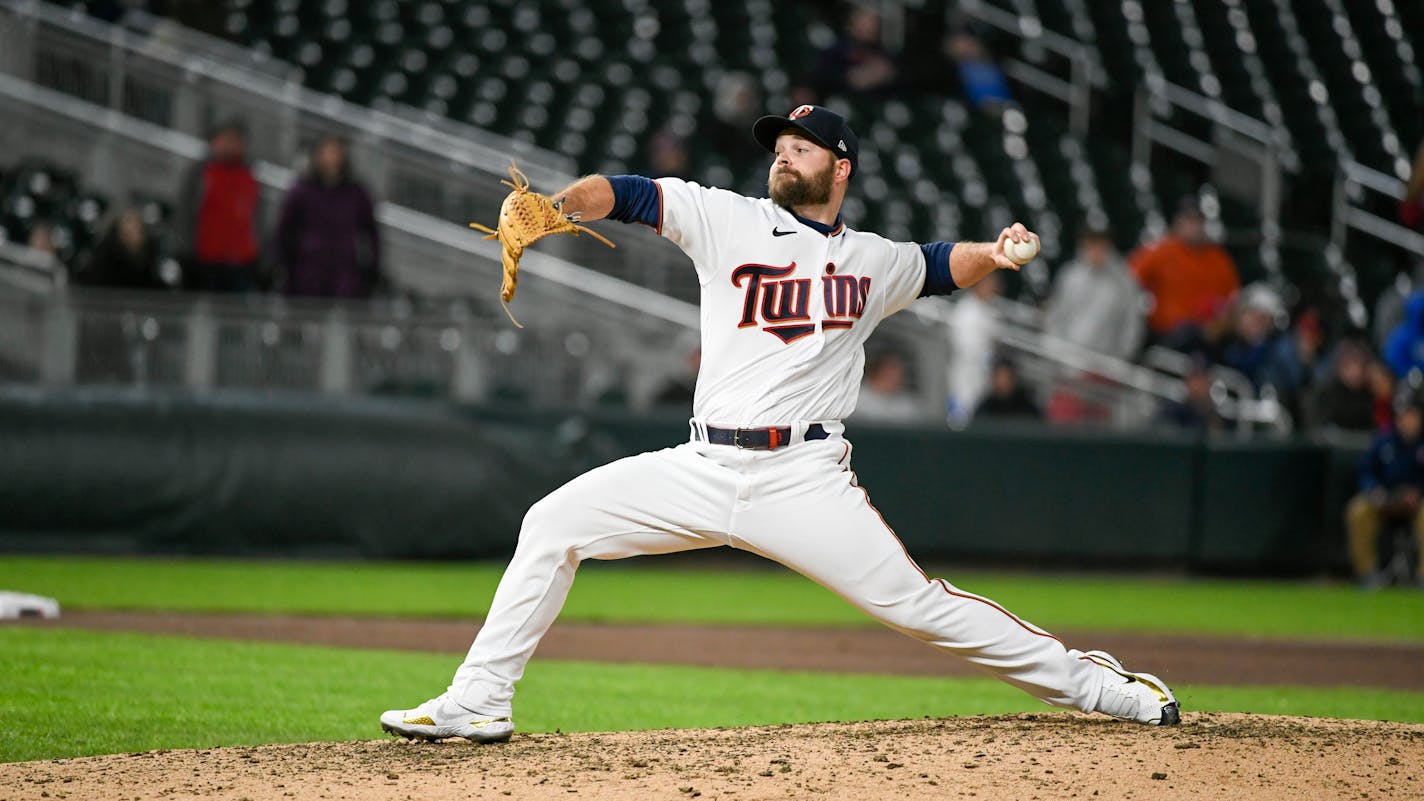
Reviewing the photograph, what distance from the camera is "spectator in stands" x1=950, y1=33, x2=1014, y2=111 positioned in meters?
18.6

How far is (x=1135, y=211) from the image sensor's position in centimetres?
1777

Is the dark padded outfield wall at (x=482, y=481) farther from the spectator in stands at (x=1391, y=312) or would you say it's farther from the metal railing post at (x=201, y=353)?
the spectator in stands at (x=1391, y=312)

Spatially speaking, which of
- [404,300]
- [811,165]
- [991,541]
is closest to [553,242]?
[404,300]

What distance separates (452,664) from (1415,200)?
1136cm

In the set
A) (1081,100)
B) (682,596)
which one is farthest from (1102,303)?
(1081,100)

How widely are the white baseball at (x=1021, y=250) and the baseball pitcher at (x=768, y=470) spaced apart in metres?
0.02

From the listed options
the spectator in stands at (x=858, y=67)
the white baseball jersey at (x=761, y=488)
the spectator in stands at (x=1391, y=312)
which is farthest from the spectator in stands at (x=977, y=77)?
the white baseball jersey at (x=761, y=488)

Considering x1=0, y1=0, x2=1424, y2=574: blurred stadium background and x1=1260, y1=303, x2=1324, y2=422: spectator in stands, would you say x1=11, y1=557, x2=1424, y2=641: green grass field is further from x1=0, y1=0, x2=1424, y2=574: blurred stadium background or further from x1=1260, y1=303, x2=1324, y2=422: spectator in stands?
x1=1260, y1=303, x2=1324, y2=422: spectator in stands

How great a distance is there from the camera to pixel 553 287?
13.4 metres

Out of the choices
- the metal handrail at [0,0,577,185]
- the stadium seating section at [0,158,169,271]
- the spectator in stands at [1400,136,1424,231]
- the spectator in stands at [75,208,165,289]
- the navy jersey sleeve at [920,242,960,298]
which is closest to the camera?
the navy jersey sleeve at [920,242,960,298]

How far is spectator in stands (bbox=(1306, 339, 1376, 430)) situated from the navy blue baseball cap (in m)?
9.52

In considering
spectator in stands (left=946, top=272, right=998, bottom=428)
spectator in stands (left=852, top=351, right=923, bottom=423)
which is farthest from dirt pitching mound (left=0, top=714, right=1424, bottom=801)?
spectator in stands (left=852, top=351, right=923, bottom=423)

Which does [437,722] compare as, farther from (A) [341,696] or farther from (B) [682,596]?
(B) [682,596]

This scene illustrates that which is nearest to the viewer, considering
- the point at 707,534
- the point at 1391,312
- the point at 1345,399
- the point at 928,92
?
the point at 707,534
